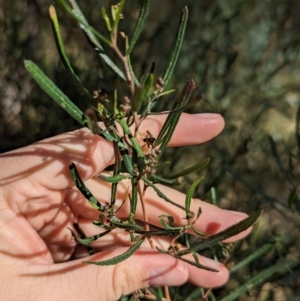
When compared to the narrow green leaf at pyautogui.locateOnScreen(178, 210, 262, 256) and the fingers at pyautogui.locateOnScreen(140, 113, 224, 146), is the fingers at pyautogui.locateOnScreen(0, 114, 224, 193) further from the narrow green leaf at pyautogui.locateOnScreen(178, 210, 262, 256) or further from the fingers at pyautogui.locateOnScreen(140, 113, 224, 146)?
the narrow green leaf at pyautogui.locateOnScreen(178, 210, 262, 256)

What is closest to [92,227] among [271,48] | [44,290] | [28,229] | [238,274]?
[28,229]

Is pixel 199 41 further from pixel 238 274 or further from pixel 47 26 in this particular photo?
pixel 238 274

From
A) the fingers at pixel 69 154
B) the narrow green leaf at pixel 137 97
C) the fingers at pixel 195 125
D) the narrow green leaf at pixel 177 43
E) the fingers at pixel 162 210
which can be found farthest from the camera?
the fingers at pixel 162 210

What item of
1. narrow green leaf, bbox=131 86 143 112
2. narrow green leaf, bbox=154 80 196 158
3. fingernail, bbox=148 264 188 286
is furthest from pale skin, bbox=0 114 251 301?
narrow green leaf, bbox=131 86 143 112

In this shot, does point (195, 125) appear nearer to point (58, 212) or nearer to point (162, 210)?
point (162, 210)

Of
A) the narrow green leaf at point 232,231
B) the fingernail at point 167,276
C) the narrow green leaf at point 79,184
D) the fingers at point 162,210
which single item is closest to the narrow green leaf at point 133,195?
the narrow green leaf at point 79,184

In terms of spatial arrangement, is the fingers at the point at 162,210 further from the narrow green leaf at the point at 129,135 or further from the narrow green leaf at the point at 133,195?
the narrow green leaf at the point at 129,135

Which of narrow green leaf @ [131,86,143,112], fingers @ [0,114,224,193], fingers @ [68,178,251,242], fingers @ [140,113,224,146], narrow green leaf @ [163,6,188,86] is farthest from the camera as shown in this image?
fingers @ [68,178,251,242]
